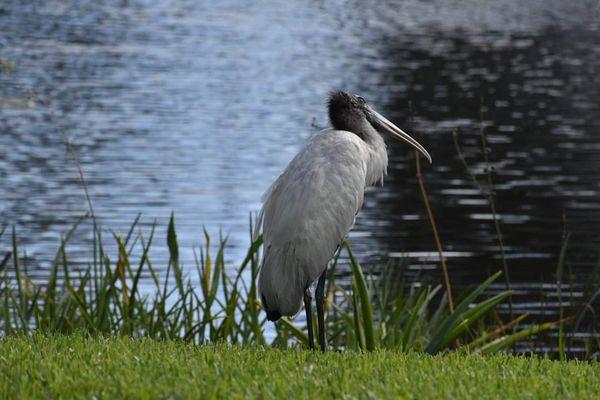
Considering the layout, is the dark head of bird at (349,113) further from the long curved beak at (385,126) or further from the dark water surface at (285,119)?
the dark water surface at (285,119)

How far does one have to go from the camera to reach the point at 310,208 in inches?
296

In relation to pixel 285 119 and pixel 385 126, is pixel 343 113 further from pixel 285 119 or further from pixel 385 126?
pixel 285 119

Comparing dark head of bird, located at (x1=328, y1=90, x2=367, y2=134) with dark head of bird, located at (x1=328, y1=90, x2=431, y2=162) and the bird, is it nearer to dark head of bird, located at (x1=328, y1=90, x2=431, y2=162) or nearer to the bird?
dark head of bird, located at (x1=328, y1=90, x2=431, y2=162)

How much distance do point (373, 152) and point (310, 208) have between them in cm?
76

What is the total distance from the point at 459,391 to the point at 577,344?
6.12 m

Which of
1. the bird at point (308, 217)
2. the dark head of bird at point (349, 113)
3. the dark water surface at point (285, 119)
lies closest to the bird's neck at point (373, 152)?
the dark head of bird at point (349, 113)

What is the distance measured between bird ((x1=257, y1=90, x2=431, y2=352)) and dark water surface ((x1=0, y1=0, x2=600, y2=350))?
2185mm

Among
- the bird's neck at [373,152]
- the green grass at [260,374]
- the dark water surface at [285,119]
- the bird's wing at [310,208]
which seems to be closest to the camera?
the green grass at [260,374]

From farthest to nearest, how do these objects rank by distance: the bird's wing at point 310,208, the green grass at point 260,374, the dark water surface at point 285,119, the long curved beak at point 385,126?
the dark water surface at point 285,119
the long curved beak at point 385,126
the bird's wing at point 310,208
the green grass at point 260,374

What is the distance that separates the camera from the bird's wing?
24.6 feet

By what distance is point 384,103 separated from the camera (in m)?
28.4

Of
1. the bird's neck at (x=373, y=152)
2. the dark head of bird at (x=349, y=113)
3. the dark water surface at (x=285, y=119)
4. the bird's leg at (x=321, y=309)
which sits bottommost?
the dark water surface at (x=285, y=119)

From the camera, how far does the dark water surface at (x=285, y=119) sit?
1661 centimetres

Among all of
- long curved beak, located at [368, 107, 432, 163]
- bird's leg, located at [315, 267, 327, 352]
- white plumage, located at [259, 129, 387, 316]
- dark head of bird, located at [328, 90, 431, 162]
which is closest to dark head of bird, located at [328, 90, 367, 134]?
dark head of bird, located at [328, 90, 431, 162]
